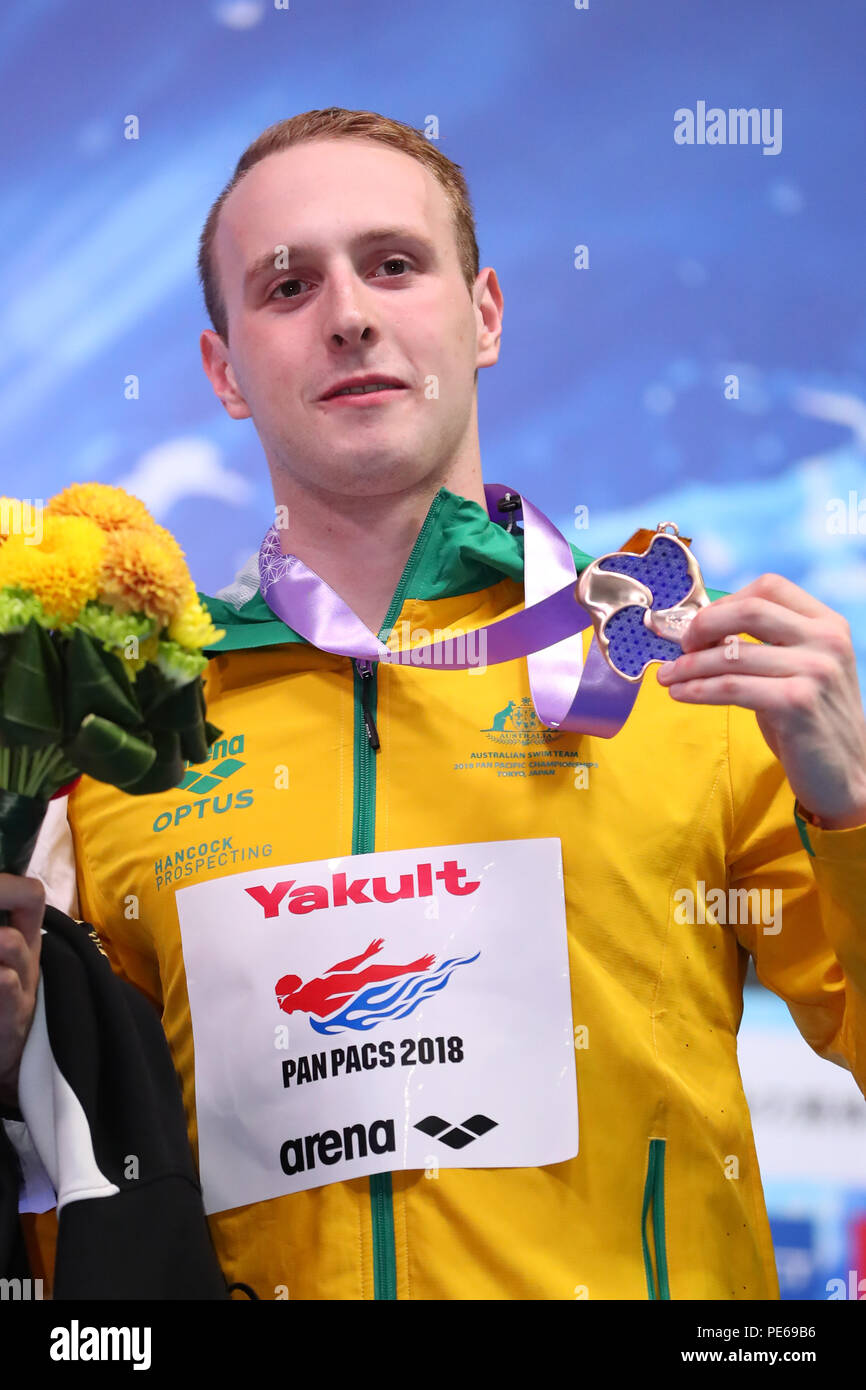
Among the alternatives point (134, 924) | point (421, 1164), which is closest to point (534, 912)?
point (421, 1164)

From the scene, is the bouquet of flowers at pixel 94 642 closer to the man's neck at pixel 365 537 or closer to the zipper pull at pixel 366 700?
the zipper pull at pixel 366 700

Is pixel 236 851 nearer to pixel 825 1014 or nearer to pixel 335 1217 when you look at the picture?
pixel 335 1217

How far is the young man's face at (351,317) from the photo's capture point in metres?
2.17

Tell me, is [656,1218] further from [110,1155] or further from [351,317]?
[351,317]

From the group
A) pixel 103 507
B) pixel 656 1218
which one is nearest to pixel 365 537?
pixel 103 507

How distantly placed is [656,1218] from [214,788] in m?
0.80

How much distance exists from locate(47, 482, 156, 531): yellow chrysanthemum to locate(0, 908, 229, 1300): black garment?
582mm

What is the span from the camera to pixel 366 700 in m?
2.09

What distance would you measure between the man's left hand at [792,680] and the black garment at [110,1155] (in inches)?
30.7

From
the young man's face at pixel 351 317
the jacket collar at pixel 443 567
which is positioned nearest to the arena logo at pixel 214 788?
the jacket collar at pixel 443 567

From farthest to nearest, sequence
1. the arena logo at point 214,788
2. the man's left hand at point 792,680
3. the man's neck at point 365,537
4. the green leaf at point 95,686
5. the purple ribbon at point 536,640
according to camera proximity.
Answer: the man's neck at point 365,537 < the arena logo at point 214,788 < the purple ribbon at point 536,640 < the man's left hand at point 792,680 < the green leaf at point 95,686

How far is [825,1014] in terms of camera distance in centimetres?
200

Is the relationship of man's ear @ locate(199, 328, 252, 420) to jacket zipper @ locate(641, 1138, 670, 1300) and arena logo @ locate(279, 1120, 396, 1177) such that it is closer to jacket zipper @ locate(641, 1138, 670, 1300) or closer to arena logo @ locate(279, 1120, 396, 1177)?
arena logo @ locate(279, 1120, 396, 1177)

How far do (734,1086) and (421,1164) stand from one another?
1.41 feet
